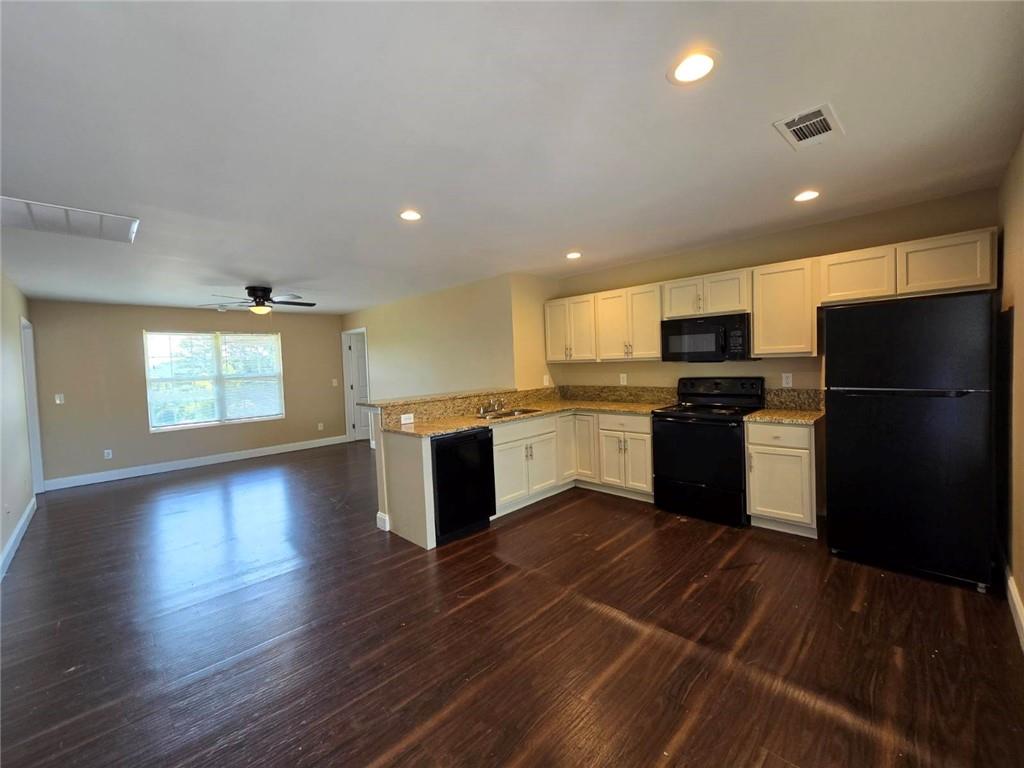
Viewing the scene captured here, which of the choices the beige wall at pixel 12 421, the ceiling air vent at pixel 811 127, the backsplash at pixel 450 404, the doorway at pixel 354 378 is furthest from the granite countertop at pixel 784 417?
the doorway at pixel 354 378

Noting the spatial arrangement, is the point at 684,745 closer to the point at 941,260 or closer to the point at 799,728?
the point at 799,728

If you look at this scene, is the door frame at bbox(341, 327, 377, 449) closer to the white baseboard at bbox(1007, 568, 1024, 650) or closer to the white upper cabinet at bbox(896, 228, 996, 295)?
the white upper cabinet at bbox(896, 228, 996, 295)

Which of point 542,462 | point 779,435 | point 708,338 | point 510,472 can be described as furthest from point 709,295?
point 510,472

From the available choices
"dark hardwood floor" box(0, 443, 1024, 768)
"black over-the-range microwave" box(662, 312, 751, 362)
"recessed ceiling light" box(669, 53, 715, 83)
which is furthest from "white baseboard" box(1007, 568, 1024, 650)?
"recessed ceiling light" box(669, 53, 715, 83)

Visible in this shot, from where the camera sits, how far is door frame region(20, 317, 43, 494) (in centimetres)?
504

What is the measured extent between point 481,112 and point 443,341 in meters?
4.11

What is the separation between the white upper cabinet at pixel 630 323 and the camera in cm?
414

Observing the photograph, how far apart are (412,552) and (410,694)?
1.44m

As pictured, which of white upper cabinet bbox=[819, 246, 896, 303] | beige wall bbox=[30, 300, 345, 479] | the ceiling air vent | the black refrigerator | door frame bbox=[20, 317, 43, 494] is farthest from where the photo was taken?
beige wall bbox=[30, 300, 345, 479]

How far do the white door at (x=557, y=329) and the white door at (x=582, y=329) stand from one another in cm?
6

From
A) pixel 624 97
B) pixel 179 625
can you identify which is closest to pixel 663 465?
pixel 624 97

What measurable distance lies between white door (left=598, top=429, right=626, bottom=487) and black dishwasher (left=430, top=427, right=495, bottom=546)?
47.6 inches

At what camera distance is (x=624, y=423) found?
13.5ft

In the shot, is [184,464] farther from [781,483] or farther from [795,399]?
[795,399]
